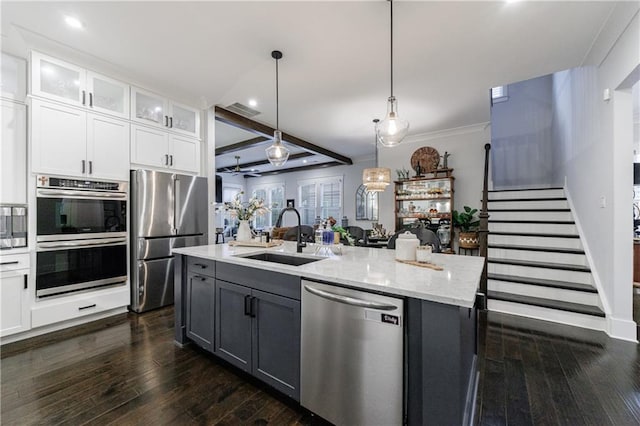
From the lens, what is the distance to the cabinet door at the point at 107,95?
2.98 metres

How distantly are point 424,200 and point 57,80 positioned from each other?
5799 millimetres

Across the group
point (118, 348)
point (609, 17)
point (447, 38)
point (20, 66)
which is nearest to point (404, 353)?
point (118, 348)

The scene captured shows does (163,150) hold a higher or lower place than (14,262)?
higher

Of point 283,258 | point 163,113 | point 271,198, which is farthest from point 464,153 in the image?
point 271,198

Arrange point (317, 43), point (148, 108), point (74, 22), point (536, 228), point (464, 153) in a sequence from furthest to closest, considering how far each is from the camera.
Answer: point (464, 153)
point (536, 228)
point (148, 108)
point (317, 43)
point (74, 22)

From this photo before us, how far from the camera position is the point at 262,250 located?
2.35 meters

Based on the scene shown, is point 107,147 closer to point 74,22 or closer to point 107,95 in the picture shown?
point 107,95

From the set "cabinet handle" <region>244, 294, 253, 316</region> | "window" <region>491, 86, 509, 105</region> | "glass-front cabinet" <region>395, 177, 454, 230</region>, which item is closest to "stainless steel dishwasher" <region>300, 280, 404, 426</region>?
"cabinet handle" <region>244, 294, 253, 316</region>

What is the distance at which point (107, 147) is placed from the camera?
3.08 m

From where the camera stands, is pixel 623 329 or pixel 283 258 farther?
pixel 623 329

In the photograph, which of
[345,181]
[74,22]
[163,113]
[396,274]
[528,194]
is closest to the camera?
[396,274]

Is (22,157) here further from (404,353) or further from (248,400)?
(404,353)

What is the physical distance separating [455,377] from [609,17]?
10.7 feet

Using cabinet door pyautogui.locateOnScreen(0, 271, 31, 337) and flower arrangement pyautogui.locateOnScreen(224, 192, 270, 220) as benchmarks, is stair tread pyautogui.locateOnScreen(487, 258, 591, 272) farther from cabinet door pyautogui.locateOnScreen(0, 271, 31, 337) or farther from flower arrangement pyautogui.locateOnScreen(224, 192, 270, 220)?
cabinet door pyautogui.locateOnScreen(0, 271, 31, 337)
